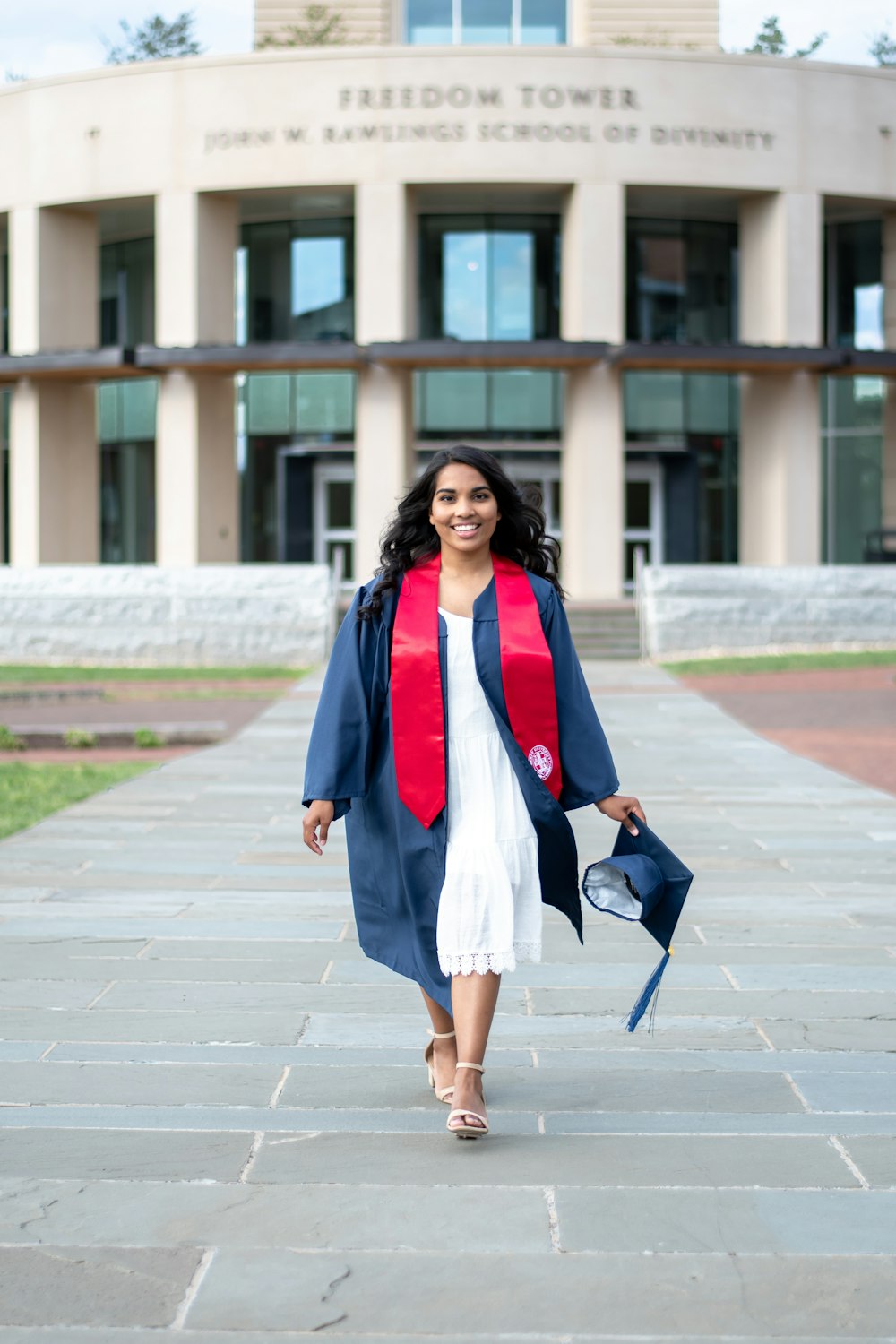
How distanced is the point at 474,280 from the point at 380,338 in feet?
16.0

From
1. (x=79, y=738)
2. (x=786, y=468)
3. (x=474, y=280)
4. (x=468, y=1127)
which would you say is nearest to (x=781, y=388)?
(x=786, y=468)

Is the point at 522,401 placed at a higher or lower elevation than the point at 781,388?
higher

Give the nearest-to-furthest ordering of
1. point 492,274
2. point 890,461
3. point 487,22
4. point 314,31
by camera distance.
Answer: point 314,31 → point 492,274 → point 487,22 → point 890,461

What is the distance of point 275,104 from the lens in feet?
96.6

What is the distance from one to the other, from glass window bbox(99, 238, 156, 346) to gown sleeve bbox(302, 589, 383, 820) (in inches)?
1334

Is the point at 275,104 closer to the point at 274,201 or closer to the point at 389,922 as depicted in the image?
the point at 274,201

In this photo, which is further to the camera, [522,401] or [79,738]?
[522,401]

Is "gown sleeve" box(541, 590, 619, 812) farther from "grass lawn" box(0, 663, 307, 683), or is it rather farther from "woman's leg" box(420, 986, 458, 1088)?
"grass lawn" box(0, 663, 307, 683)

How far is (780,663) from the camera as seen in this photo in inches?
971

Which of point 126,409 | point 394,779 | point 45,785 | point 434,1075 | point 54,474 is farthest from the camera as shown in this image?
point 126,409

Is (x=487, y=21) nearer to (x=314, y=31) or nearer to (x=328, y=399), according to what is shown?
(x=314, y=31)

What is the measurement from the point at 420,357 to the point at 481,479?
2574 centimetres

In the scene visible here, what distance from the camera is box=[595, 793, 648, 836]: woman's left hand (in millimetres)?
3936

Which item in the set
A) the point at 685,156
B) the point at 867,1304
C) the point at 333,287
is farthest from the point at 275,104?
the point at 867,1304
